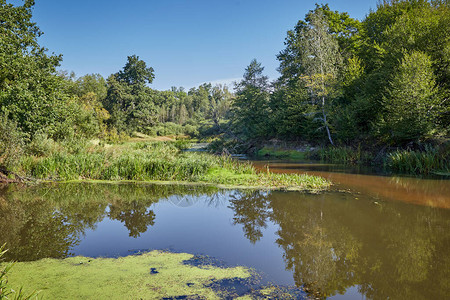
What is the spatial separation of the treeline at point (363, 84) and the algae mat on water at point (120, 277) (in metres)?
17.9

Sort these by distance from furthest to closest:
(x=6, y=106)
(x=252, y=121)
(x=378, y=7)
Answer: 1. (x=252, y=121)
2. (x=378, y=7)
3. (x=6, y=106)

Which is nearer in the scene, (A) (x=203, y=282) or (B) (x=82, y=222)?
(A) (x=203, y=282)

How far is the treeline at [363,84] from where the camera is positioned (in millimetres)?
18031

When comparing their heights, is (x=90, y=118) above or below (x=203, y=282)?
above

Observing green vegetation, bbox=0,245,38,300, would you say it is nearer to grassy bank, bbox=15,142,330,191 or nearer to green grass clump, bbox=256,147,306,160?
grassy bank, bbox=15,142,330,191

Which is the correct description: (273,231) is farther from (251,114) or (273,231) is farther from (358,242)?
(251,114)

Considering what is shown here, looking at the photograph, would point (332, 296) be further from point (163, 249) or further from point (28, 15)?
point (28, 15)

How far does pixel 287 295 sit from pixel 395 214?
211 inches

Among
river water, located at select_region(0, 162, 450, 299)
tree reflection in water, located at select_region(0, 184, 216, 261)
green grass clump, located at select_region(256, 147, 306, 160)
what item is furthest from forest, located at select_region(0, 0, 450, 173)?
river water, located at select_region(0, 162, 450, 299)

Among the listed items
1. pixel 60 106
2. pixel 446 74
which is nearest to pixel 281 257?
pixel 60 106

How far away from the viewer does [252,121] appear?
122 feet

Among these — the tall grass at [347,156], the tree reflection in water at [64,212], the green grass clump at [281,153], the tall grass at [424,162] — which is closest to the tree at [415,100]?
the tall grass at [424,162]

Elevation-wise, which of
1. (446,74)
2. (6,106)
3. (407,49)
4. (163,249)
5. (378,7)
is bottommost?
(163,249)

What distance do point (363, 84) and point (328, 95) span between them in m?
3.29
